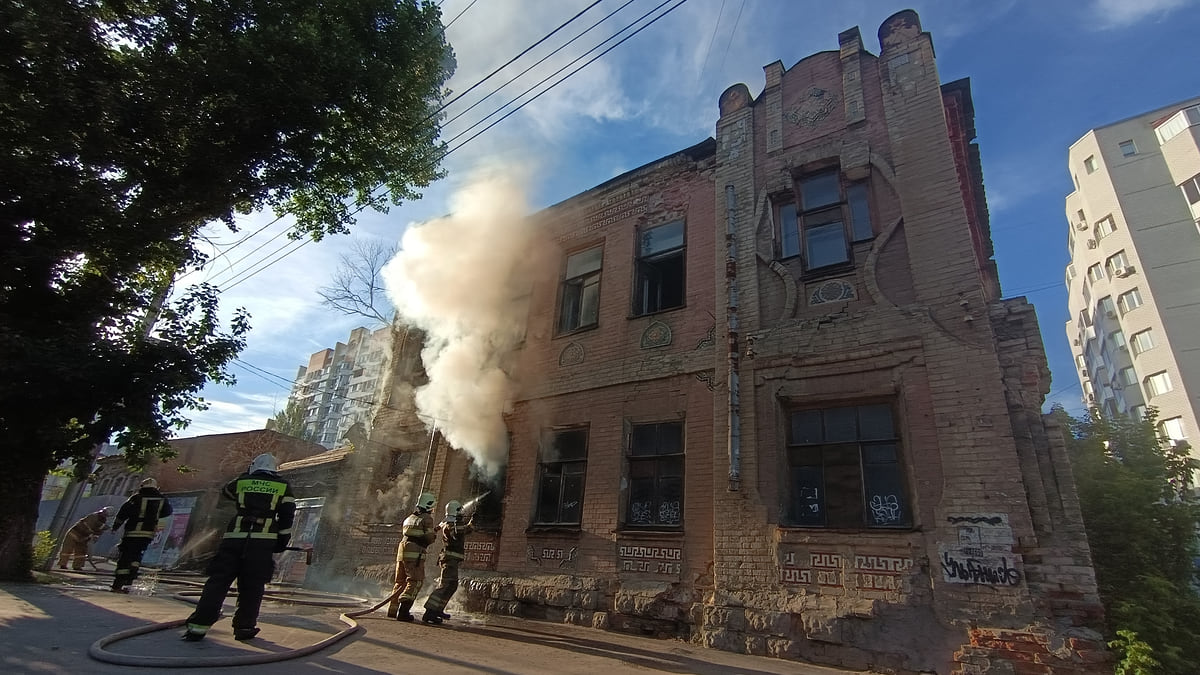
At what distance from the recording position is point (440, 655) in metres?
4.74

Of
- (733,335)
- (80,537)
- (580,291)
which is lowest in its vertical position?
(80,537)

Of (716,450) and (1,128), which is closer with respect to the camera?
(1,128)

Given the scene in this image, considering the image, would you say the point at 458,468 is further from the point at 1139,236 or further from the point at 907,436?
the point at 1139,236

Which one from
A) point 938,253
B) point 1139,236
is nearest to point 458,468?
point 938,253

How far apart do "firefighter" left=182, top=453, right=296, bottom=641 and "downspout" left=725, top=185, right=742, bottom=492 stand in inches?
200

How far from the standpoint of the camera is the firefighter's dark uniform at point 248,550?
4.36 meters

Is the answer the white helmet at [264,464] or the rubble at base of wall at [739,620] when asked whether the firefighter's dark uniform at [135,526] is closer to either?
the white helmet at [264,464]

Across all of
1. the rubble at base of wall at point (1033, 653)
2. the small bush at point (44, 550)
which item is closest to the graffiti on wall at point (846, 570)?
the rubble at base of wall at point (1033, 653)

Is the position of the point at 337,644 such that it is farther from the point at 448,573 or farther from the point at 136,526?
the point at 136,526

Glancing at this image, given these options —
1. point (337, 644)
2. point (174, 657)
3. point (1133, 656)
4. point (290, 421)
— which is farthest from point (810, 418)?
point (290, 421)

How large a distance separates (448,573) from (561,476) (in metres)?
2.54

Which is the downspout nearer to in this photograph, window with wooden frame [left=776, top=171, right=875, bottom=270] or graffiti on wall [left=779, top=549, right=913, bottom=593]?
window with wooden frame [left=776, top=171, right=875, bottom=270]

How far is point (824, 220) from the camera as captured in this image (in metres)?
8.23

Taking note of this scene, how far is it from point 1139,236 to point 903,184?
1372 inches
